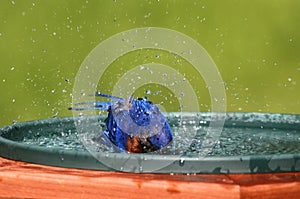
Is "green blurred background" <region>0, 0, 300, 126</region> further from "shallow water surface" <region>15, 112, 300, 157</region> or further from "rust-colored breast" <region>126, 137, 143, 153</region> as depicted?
"rust-colored breast" <region>126, 137, 143, 153</region>

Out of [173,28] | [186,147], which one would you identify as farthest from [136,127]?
[173,28]

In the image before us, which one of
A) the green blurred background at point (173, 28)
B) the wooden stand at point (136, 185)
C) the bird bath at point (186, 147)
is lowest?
the wooden stand at point (136, 185)

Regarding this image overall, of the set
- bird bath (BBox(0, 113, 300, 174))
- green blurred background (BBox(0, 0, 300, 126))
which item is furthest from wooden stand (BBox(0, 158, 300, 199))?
green blurred background (BBox(0, 0, 300, 126))

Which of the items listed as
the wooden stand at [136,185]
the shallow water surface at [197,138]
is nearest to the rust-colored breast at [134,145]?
the shallow water surface at [197,138]

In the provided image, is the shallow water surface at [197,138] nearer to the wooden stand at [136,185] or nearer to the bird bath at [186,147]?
the bird bath at [186,147]

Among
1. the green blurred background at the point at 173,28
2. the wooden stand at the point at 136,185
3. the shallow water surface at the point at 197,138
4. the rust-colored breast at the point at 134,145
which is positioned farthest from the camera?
the green blurred background at the point at 173,28

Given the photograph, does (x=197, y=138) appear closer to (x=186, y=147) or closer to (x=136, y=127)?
(x=186, y=147)

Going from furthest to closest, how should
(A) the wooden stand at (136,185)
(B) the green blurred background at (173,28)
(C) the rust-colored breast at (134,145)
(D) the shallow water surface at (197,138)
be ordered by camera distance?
(B) the green blurred background at (173,28), (D) the shallow water surface at (197,138), (C) the rust-colored breast at (134,145), (A) the wooden stand at (136,185)
